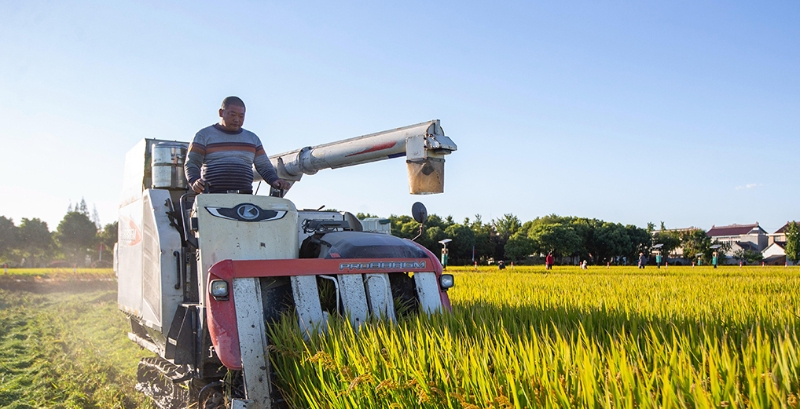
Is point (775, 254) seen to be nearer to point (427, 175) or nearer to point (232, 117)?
point (427, 175)

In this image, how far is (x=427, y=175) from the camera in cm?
587

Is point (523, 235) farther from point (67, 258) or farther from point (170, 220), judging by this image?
point (170, 220)

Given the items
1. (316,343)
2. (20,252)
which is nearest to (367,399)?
(316,343)

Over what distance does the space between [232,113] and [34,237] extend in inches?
3058

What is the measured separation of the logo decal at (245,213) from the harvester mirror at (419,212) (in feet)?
4.09

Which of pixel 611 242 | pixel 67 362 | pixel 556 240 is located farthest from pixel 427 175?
pixel 611 242

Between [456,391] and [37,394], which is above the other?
[456,391]

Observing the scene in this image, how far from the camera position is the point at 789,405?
203cm

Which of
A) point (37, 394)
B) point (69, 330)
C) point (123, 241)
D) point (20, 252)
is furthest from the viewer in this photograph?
point (20, 252)

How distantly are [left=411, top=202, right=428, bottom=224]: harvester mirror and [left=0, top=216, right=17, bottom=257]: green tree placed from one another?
78.9 meters

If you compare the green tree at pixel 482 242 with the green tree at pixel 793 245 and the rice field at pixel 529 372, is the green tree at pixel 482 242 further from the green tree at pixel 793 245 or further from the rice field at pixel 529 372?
the rice field at pixel 529 372

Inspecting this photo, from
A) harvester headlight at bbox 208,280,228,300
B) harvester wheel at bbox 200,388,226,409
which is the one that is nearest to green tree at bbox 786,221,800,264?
harvester wheel at bbox 200,388,226,409

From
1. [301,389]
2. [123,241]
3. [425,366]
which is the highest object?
[123,241]

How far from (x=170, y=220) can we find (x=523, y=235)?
73.8 meters
